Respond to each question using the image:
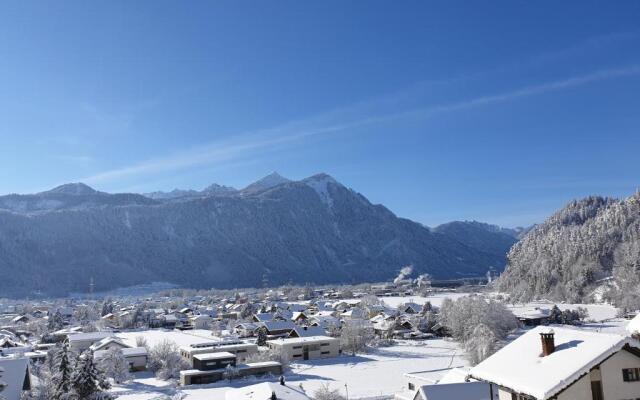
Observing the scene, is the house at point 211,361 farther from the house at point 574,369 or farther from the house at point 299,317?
the house at point 574,369

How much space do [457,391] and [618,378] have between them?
6.93m

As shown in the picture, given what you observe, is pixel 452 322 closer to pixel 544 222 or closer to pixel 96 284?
pixel 544 222

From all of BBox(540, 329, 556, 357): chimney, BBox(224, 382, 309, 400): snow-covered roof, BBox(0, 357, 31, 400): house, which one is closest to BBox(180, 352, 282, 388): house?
BBox(0, 357, 31, 400): house

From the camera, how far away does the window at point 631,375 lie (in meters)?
11.8

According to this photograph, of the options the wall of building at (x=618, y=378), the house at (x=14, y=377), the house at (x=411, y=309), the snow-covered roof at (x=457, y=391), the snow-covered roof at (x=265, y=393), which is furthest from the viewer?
the house at (x=411, y=309)

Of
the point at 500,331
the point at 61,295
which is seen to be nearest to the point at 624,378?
the point at 500,331

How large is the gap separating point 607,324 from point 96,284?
6635 inches

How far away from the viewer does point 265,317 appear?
77938mm

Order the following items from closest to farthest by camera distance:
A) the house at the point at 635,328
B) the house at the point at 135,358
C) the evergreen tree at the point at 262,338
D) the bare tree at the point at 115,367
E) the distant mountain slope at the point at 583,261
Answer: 1. the house at the point at 635,328
2. the bare tree at the point at 115,367
3. the house at the point at 135,358
4. the evergreen tree at the point at 262,338
5. the distant mountain slope at the point at 583,261

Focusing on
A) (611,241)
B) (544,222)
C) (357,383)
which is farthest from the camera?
(544,222)

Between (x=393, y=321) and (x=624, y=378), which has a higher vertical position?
(x=624, y=378)

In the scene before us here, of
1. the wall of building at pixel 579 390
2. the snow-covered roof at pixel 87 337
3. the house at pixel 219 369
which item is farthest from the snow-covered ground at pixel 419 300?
the wall of building at pixel 579 390

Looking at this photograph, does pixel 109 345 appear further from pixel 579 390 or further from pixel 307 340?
pixel 579 390

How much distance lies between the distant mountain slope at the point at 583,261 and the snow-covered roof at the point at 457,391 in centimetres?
6883
